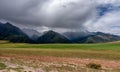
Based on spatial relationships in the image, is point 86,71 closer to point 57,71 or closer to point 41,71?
point 57,71

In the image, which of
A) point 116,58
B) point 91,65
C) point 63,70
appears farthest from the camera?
point 116,58

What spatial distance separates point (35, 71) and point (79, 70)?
31.1 feet

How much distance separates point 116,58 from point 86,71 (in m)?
32.9

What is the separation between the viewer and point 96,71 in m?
44.9

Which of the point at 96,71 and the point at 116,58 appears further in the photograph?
the point at 116,58

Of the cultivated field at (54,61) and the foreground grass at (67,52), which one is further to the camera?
the foreground grass at (67,52)

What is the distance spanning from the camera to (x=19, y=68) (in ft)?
120

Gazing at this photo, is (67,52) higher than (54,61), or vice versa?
(67,52)

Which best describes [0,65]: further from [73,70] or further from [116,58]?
[116,58]

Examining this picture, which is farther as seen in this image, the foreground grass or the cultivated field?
the foreground grass

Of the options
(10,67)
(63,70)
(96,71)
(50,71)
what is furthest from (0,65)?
(96,71)

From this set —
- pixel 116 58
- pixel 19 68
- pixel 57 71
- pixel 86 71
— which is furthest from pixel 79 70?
pixel 116 58

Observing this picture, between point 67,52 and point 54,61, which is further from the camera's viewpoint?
point 67,52

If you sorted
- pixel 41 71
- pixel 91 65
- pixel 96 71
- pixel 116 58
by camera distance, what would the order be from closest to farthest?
pixel 41 71 → pixel 96 71 → pixel 91 65 → pixel 116 58
